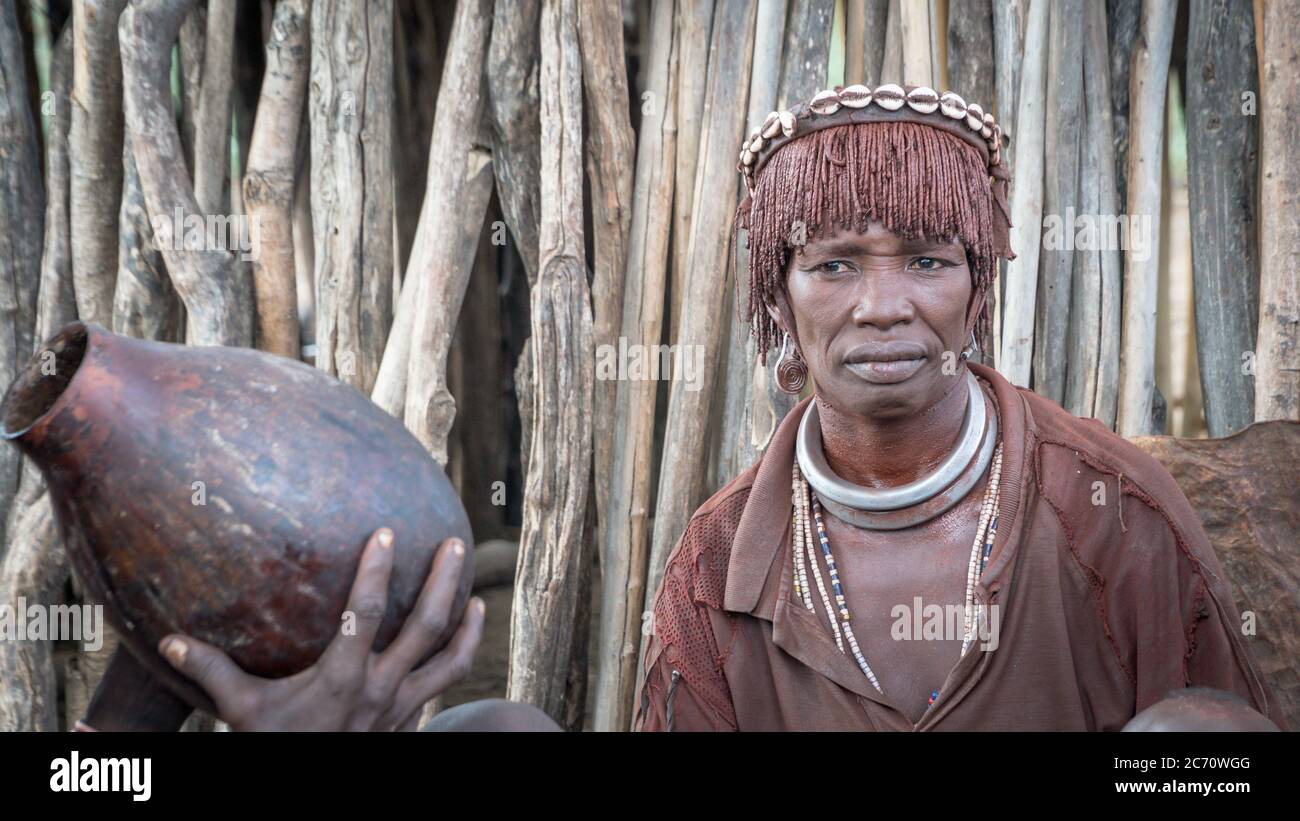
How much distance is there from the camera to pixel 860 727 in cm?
222

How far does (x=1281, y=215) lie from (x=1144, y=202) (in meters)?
0.36

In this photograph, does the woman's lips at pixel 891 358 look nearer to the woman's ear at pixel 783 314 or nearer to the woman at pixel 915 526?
the woman at pixel 915 526

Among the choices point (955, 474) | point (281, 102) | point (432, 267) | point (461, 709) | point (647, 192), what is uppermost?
point (281, 102)

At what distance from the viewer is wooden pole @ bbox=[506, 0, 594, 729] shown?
3350mm

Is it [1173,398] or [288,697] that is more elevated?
[1173,398]

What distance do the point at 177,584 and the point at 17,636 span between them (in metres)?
2.50

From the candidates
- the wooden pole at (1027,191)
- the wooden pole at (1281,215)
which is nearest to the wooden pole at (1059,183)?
the wooden pole at (1027,191)

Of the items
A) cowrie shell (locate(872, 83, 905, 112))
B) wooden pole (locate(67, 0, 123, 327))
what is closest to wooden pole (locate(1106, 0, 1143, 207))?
cowrie shell (locate(872, 83, 905, 112))

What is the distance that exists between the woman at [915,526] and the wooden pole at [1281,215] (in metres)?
0.98

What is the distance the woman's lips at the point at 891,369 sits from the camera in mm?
2232

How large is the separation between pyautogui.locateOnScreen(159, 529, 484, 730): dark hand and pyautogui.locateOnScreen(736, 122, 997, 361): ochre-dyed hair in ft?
3.48

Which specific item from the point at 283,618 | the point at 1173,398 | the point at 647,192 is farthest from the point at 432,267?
the point at 1173,398

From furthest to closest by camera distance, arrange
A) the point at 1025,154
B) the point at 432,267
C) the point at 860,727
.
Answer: the point at 432,267 < the point at 1025,154 < the point at 860,727
